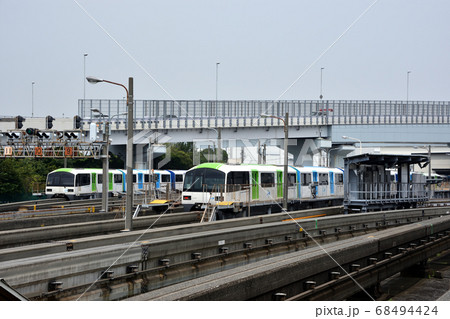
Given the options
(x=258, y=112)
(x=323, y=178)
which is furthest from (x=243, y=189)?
(x=258, y=112)

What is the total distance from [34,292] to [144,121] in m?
49.5

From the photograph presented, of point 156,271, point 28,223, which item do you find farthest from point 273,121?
point 156,271

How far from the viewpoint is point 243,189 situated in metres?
30.4

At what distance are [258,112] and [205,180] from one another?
3893 centimetres

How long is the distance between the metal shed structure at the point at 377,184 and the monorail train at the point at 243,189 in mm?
4105

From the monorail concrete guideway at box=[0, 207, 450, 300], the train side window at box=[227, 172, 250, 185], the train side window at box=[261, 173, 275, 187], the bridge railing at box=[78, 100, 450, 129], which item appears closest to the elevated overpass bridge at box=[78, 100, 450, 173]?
the bridge railing at box=[78, 100, 450, 129]

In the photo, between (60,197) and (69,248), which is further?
(60,197)

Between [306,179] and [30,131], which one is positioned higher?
[30,131]

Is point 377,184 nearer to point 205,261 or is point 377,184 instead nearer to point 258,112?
point 205,261

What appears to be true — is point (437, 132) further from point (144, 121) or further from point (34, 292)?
point (34, 292)

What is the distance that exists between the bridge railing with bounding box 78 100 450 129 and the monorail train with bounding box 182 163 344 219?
85.9ft

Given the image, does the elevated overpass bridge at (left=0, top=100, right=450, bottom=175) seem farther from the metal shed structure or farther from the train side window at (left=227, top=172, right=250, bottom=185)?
the train side window at (left=227, top=172, right=250, bottom=185)

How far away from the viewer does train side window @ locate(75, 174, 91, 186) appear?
45531mm

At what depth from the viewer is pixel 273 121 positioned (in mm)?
64375
